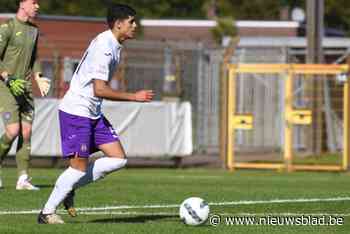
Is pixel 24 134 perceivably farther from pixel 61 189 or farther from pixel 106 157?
pixel 61 189

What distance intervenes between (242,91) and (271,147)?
173 cm

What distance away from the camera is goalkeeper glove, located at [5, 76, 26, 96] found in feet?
45.4

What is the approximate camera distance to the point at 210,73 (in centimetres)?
3036

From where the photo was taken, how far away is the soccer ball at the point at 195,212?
10.1 m

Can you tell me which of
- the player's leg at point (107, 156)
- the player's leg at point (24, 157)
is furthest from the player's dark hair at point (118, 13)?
the player's leg at point (24, 157)

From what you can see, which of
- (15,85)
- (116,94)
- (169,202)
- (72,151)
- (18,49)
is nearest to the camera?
(116,94)

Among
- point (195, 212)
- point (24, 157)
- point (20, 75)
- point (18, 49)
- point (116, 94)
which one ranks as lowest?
point (195, 212)

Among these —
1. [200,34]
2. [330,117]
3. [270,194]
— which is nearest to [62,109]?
[270,194]

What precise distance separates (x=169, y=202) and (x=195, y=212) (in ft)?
9.37

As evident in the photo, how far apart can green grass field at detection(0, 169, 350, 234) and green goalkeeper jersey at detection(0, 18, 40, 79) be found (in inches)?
58.5

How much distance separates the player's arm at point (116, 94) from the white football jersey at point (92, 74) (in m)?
0.06

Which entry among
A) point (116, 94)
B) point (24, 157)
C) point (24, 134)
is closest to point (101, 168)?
point (116, 94)

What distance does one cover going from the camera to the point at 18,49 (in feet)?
47.0

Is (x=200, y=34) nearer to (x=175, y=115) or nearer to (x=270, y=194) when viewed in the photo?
(x=175, y=115)
